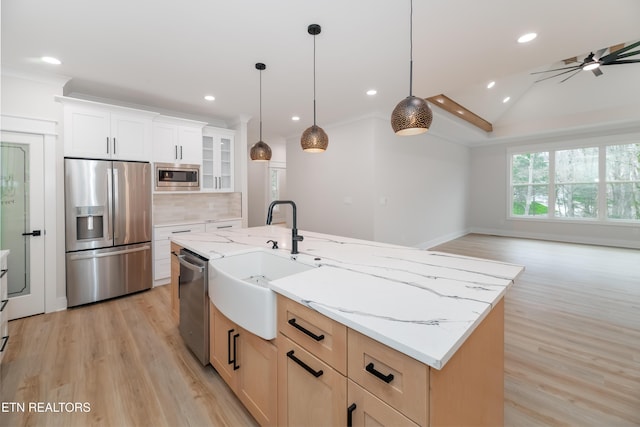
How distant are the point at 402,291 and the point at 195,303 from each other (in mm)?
1594

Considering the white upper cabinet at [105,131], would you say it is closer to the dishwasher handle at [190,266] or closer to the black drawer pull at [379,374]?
the dishwasher handle at [190,266]

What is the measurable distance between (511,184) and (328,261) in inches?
325

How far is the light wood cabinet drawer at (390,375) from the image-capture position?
787 millimetres

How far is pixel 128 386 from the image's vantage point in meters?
1.93

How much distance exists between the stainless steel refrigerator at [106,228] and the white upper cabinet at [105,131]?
0.14 meters

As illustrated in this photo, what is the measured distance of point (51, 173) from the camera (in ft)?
10.1

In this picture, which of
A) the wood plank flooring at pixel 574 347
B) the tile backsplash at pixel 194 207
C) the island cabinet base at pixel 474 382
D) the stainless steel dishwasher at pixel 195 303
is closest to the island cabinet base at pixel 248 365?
the stainless steel dishwasher at pixel 195 303

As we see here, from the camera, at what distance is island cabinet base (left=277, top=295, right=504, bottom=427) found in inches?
32.2

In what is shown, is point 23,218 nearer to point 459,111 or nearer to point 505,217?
point 459,111

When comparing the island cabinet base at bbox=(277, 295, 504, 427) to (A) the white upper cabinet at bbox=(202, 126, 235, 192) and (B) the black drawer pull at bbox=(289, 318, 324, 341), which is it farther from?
(A) the white upper cabinet at bbox=(202, 126, 235, 192)

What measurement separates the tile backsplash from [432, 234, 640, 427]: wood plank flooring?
4396 mm

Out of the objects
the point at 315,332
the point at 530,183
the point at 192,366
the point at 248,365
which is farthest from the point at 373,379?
the point at 530,183

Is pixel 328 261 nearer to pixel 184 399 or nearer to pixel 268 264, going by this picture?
pixel 268 264

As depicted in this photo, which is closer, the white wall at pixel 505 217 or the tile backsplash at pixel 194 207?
the tile backsplash at pixel 194 207
